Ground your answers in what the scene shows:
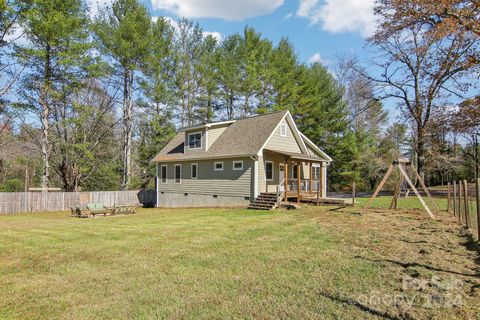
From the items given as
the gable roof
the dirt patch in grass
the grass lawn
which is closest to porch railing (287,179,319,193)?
the gable roof

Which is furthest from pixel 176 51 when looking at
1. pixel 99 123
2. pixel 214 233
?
pixel 214 233

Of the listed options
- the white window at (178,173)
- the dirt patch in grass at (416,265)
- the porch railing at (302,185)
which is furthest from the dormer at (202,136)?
the dirt patch in grass at (416,265)

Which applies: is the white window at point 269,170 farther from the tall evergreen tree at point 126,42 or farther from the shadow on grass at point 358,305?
the shadow on grass at point 358,305

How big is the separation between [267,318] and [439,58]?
2062cm

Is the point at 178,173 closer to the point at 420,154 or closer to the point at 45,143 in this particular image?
the point at 45,143

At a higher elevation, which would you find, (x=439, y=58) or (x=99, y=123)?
(x=439, y=58)

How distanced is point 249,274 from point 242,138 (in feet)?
50.3

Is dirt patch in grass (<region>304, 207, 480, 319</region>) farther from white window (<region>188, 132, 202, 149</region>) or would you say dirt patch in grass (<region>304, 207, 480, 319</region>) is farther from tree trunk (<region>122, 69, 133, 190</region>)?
tree trunk (<region>122, 69, 133, 190</region>)

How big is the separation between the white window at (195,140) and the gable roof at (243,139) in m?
0.39

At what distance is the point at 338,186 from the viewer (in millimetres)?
35812

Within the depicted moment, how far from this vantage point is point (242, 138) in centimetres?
2045

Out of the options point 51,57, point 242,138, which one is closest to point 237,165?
point 242,138

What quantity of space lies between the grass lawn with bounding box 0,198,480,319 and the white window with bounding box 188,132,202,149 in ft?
43.9

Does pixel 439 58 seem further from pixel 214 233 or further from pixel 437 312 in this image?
pixel 437 312
